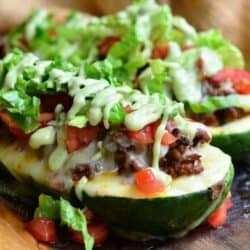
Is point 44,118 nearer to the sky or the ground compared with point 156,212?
nearer to the sky

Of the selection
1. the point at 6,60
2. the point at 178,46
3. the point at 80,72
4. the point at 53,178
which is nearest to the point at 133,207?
the point at 53,178

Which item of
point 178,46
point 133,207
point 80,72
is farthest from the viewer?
point 178,46

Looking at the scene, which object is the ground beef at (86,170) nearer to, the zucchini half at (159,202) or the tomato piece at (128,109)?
the zucchini half at (159,202)

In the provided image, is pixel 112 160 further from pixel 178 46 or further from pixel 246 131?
pixel 178 46

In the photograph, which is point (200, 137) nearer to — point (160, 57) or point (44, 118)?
point (44, 118)

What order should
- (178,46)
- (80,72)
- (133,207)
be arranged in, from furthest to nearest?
(178,46) < (80,72) < (133,207)

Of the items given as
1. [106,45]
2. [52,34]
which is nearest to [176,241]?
[106,45]
